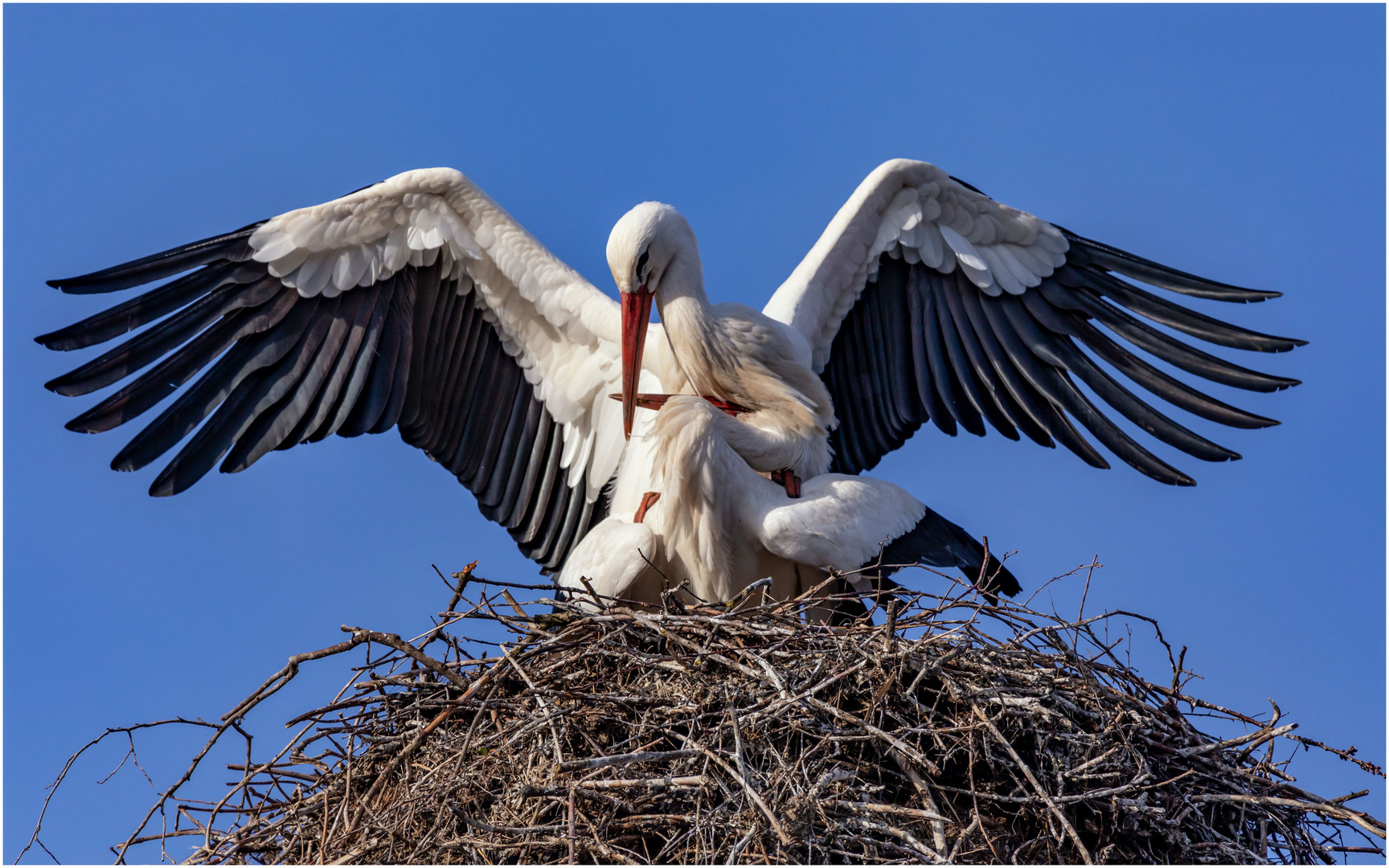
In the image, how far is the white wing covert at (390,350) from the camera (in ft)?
14.6

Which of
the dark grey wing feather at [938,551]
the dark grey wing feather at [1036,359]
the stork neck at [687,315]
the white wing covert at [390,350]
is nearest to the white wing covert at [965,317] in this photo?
the dark grey wing feather at [1036,359]

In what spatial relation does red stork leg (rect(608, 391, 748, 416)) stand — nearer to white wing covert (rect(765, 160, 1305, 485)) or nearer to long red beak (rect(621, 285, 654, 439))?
long red beak (rect(621, 285, 654, 439))

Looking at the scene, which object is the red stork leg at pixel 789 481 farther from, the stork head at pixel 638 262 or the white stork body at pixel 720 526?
the stork head at pixel 638 262

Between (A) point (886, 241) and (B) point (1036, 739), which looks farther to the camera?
(A) point (886, 241)

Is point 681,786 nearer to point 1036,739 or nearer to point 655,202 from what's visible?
point 1036,739

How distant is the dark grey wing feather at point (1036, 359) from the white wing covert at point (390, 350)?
1064 millimetres

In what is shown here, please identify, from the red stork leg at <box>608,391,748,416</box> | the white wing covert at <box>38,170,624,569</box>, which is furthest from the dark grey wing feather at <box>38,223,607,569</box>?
the red stork leg at <box>608,391,748,416</box>

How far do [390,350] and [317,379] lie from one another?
291mm

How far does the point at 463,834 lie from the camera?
10.7 feet

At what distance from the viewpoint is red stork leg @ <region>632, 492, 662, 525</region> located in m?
4.36

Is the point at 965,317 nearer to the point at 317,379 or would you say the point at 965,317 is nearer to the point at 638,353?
the point at 638,353

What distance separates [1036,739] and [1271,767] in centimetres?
72

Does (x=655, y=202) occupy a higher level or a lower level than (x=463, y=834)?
higher

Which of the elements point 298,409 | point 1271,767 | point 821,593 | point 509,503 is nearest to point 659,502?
point 821,593
